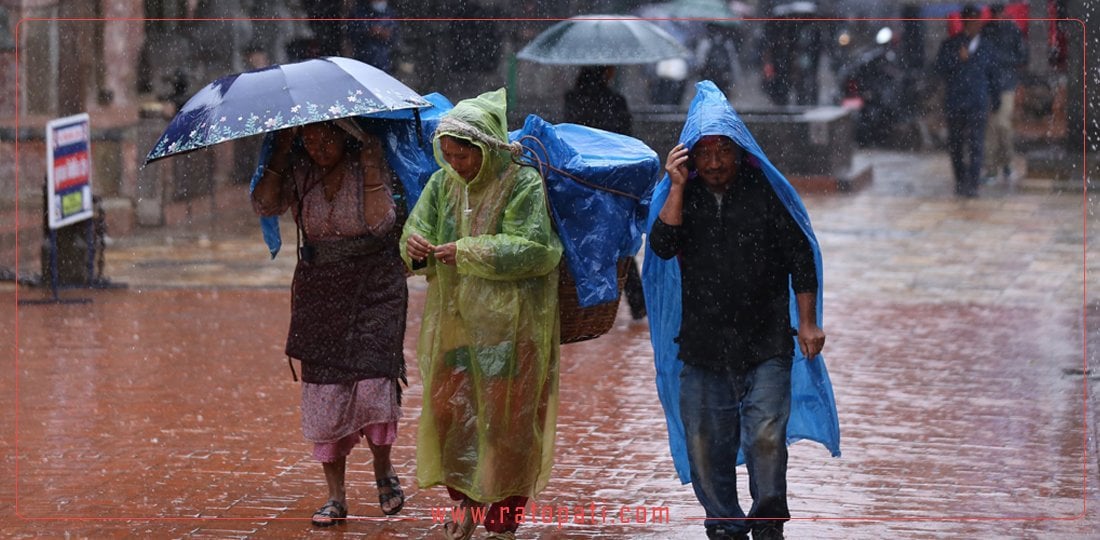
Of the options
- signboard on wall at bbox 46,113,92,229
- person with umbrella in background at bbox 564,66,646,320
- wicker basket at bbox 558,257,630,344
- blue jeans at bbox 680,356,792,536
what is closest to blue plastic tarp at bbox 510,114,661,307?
wicker basket at bbox 558,257,630,344

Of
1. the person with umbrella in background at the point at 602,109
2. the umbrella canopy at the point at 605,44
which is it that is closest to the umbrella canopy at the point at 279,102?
the person with umbrella in background at the point at 602,109

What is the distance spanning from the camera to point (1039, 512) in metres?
6.41

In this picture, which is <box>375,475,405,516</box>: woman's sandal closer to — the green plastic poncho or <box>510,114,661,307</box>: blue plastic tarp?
the green plastic poncho

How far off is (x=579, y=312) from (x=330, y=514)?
1221mm

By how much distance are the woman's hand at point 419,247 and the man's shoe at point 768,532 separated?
55.6 inches

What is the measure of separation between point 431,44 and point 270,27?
229cm

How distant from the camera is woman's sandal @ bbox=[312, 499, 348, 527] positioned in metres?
6.13

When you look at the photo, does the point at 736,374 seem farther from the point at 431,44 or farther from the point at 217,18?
the point at 431,44

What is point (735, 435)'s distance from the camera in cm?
560

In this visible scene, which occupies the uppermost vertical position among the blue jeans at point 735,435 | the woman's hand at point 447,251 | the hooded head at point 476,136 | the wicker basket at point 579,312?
the hooded head at point 476,136

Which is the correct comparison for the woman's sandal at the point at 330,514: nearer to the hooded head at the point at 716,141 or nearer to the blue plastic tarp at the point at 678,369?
the blue plastic tarp at the point at 678,369

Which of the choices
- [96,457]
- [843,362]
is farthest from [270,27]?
[96,457]

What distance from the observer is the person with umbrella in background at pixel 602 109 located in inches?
428

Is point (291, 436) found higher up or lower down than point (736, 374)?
lower down
